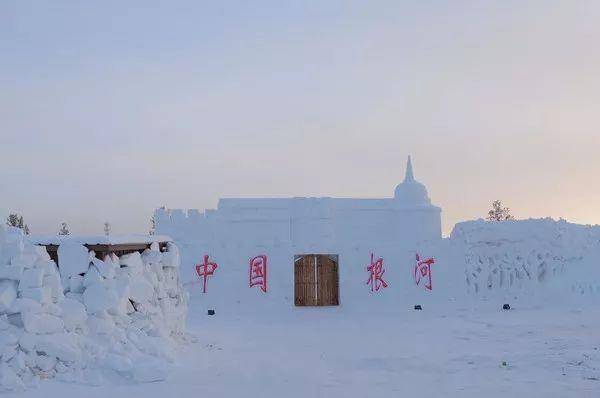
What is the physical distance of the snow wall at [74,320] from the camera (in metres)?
7.19

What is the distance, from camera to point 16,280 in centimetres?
763

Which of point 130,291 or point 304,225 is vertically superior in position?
point 304,225

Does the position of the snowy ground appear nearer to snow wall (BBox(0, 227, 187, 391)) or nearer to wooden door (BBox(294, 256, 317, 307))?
snow wall (BBox(0, 227, 187, 391))

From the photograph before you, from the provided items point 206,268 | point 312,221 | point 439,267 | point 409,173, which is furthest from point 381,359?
point 409,173

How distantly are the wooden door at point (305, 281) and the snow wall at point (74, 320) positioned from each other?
9.42 metres

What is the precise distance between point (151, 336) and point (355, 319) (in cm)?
734

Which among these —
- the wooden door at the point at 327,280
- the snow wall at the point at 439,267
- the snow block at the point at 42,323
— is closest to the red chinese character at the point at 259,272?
the snow wall at the point at 439,267

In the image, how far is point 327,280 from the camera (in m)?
18.7

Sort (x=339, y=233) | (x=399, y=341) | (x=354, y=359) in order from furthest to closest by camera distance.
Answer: (x=339, y=233) < (x=399, y=341) < (x=354, y=359)

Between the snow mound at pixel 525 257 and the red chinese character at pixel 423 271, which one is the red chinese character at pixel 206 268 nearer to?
the red chinese character at pixel 423 271

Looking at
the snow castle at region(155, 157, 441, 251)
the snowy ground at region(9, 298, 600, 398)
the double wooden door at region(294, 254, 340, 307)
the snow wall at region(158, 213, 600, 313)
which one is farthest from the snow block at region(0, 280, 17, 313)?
the double wooden door at region(294, 254, 340, 307)

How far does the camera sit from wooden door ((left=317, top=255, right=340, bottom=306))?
1844cm

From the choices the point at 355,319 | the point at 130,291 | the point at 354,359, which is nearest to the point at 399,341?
the point at 354,359

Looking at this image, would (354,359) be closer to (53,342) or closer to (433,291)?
(53,342)
